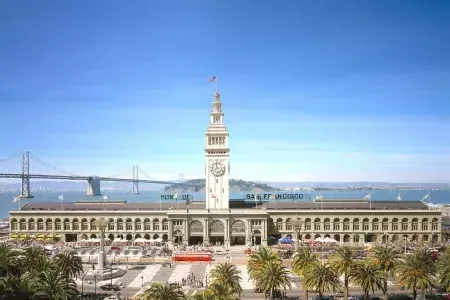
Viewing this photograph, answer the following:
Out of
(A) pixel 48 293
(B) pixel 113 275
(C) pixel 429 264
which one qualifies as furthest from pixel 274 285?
(B) pixel 113 275

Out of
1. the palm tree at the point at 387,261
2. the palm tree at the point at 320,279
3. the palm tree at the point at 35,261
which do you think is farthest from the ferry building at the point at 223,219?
the palm tree at the point at 320,279

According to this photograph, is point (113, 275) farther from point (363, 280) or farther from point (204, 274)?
point (363, 280)

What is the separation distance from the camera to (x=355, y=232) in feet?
437

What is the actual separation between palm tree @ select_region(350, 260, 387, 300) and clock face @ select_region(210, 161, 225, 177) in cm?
6818

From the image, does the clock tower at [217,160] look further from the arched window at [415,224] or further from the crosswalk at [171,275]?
the arched window at [415,224]

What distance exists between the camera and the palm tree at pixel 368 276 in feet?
208

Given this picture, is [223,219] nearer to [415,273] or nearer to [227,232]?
[227,232]

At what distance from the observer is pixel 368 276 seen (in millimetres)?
63469

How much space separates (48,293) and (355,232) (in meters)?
98.0

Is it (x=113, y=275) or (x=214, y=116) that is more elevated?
(x=214, y=116)

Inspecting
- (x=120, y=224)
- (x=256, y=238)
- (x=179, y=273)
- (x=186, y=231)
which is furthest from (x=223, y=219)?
(x=179, y=273)

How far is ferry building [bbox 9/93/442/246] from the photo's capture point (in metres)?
128

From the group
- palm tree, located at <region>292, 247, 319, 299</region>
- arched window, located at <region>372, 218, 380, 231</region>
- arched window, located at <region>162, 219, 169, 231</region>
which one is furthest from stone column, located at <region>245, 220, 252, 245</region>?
palm tree, located at <region>292, 247, 319, 299</region>

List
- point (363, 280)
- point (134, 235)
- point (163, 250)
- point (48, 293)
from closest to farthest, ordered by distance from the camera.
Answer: point (48, 293), point (363, 280), point (163, 250), point (134, 235)
